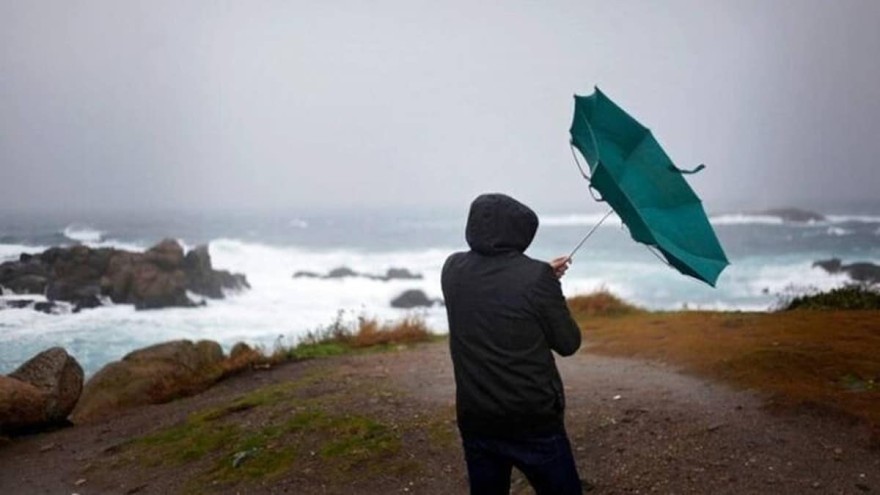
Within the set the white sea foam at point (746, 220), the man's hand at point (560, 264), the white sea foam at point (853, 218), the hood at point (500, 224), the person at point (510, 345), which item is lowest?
the person at point (510, 345)

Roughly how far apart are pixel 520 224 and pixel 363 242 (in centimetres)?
4261

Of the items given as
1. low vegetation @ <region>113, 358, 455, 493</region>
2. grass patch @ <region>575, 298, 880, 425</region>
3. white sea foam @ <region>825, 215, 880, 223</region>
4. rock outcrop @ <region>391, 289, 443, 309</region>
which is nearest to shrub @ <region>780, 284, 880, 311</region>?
grass patch @ <region>575, 298, 880, 425</region>

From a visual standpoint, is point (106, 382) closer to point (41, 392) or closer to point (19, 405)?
point (41, 392)

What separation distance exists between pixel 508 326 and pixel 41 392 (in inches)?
290

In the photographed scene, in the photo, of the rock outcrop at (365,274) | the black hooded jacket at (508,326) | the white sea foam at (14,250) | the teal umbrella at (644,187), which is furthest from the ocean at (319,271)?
the black hooded jacket at (508,326)

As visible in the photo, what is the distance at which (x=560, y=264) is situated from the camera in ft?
11.0

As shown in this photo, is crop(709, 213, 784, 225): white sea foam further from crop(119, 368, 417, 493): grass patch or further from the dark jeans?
the dark jeans

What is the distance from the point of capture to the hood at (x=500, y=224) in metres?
3.03

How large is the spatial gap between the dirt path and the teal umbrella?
1.81 metres

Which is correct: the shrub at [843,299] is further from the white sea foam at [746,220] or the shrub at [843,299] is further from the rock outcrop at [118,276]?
the white sea foam at [746,220]

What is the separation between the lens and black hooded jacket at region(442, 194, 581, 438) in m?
2.97

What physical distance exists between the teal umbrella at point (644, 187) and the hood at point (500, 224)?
2.44 ft

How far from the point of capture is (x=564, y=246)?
40500mm

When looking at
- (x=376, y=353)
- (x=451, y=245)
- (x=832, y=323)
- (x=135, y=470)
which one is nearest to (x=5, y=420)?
(x=135, y=470)
